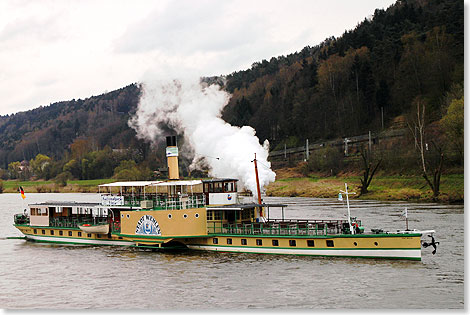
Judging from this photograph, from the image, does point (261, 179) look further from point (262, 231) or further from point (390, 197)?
point (390, 197)

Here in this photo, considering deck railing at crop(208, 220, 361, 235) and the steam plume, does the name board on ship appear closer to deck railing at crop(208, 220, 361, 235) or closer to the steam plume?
deck railing at crop(208, 220, 361, 235)

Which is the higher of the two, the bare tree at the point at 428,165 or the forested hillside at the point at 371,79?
the forested hillside at the point at 371,79

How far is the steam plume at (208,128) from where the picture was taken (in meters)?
46.9

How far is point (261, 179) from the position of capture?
46.4 metres

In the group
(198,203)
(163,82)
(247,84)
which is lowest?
(198,203)

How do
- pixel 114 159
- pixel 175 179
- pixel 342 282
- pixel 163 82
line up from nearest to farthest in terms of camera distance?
1. pixel 342 282
2. pixel 175 179
3. pixel 163 82
4. pixel 114 159

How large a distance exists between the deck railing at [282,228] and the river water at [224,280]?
1706 mm

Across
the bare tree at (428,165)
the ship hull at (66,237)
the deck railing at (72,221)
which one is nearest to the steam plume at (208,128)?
the ship hull at (66,237)

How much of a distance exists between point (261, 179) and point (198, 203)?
8296 mm

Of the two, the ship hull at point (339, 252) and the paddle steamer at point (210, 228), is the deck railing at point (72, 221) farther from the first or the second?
the ship hull at point (339, 252)

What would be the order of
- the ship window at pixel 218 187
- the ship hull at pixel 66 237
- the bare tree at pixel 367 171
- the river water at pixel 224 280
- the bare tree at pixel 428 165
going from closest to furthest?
1. the river water at pixel 224 280
2. the ship window at pixel 218 187
3. the ship hull at pixel 66 237
4. the bare tree at pixel 428 165
5. the bare tree at pixel 367 171

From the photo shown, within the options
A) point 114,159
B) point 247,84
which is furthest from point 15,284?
point 247,84

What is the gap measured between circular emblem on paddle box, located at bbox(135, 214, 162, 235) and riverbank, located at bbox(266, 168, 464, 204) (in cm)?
4272

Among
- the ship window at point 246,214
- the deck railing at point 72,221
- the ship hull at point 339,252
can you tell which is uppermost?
the ship window at point 246,214
